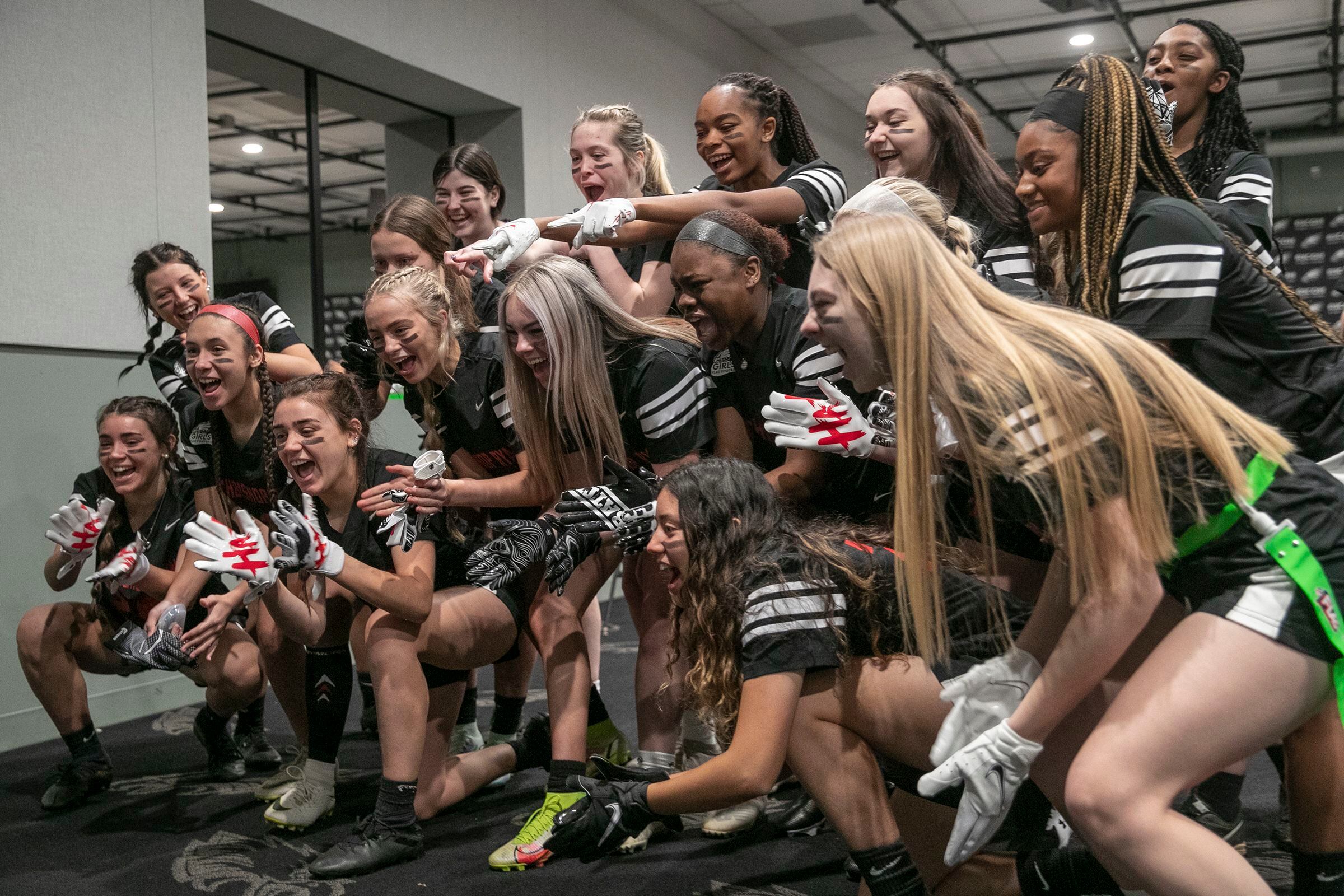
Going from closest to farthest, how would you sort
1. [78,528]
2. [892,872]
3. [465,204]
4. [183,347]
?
[892,872]
[78,528]
[183,347]
[465,204]

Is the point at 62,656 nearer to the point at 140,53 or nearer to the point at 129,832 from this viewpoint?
the point at 129,832

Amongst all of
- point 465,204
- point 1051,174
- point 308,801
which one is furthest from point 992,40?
point 308,801

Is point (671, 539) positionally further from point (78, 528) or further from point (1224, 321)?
point (78, 528)

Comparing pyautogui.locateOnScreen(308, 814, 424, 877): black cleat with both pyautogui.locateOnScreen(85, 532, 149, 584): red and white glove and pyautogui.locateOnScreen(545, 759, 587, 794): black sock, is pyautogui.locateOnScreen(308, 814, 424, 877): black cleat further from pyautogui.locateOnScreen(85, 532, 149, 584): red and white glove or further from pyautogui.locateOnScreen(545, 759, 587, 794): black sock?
pyautogui.locateOnScreen(85, 532, 149, 584): red and white glove

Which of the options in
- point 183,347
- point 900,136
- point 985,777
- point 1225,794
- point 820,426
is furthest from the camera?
point 183,347

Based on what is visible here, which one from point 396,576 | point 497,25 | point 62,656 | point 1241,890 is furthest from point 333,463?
point 497,25

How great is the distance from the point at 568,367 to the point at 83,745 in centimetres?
166

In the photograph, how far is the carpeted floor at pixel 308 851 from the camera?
2158mm

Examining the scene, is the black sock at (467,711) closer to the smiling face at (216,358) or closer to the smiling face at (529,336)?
the smiling face at (216,358)

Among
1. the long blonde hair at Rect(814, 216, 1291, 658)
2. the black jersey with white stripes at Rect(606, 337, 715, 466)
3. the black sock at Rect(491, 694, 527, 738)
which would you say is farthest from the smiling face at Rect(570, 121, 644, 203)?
the long blonde hair at Rect(814, 216, 1291, 658)

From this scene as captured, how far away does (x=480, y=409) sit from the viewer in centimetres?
264

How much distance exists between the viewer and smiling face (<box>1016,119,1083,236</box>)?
1.73 metres

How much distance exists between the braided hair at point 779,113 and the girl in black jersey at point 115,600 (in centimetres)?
175

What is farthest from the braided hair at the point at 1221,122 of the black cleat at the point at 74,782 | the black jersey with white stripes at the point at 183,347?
the black cleat at the point at 74,782
